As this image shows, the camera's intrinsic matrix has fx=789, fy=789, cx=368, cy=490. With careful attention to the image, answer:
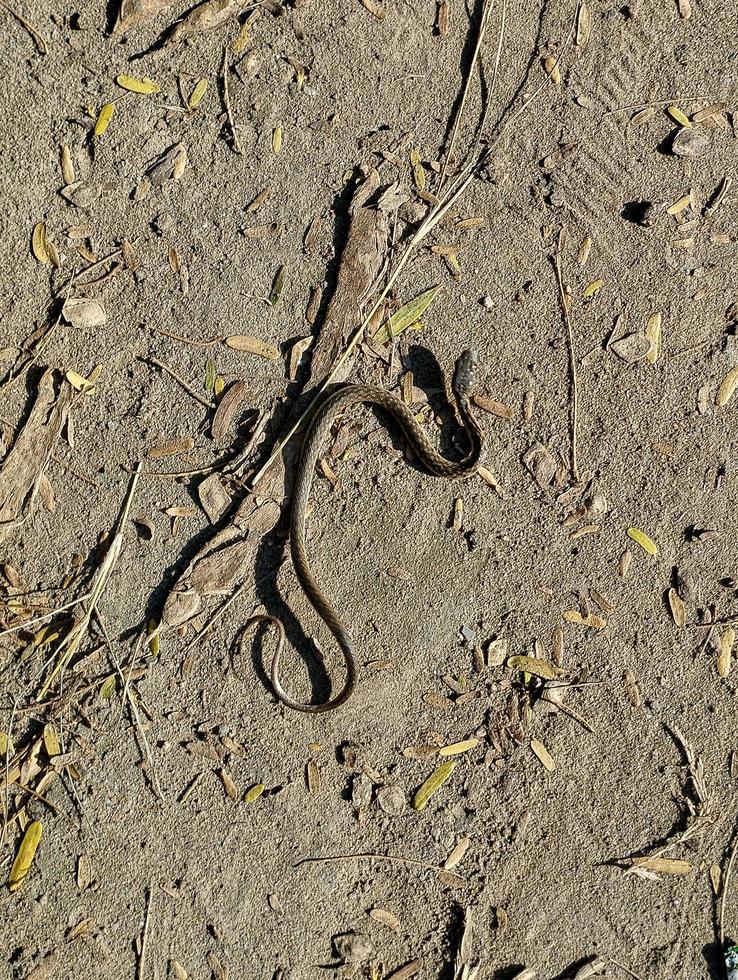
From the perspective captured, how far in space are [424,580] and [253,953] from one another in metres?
1.82

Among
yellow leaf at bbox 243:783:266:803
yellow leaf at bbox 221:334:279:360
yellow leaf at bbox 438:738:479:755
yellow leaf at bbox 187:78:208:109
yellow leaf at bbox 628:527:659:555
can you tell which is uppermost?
yellow leaf at bbox 187:78:208:109

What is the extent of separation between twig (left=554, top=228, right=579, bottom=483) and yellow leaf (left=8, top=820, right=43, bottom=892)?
2.85 meters

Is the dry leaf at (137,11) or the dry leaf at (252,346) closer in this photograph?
the dry leaf at (137,11)

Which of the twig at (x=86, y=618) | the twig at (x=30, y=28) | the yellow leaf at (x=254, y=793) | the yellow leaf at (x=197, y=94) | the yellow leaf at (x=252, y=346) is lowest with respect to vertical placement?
the yellow leaf at (x=254, y=793)

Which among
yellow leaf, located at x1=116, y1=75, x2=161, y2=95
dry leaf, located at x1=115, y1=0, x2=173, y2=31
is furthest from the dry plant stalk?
A: dry leaf, located at x1=115, y1=0, x2=173, y2=31

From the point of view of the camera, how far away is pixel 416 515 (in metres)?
3.57

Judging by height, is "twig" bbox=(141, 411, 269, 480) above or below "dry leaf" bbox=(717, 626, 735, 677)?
above

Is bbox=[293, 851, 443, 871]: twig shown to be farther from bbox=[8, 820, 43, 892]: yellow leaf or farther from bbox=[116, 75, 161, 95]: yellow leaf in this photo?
bbox=[116, 75, 161, 95]: yellow leaf

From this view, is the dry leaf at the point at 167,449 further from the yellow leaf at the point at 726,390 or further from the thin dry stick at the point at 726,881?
the thin dry stick at the point at 726,881

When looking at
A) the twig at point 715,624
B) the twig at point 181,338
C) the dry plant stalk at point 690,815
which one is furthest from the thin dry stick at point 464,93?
the dry plant stalk at point 690,815

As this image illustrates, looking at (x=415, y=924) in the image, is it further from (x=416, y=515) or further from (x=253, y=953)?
(x=416, y=515)

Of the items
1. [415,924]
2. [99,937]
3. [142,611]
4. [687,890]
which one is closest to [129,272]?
[142,611]

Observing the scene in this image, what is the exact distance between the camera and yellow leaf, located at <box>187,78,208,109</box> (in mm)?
3512

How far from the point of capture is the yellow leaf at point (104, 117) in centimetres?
348
